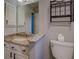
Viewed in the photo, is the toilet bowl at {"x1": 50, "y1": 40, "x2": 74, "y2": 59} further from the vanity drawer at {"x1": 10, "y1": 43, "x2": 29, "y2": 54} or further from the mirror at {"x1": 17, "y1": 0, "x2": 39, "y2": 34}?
the mirror at {"x1": 17, "y1": 0, "x2": 39, "y2": 34}

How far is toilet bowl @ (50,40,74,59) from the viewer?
5.70 ft

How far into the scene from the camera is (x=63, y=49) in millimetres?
1798

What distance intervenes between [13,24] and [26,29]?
327 mm

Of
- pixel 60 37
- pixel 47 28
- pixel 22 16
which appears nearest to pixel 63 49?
pixel 60 37

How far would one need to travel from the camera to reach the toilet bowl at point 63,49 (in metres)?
1.74

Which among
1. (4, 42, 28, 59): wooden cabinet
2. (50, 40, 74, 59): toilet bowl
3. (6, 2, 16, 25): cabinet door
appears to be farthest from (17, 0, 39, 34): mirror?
(50, 40, 74, 59): toilet bowl

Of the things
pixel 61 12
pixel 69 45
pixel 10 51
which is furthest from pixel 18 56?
pixel 61 12

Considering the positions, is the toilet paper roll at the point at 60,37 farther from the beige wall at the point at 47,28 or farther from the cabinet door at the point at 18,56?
the cabinet door at the point at 18,56

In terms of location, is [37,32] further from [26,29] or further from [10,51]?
[10,51]

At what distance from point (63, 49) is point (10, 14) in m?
1.49

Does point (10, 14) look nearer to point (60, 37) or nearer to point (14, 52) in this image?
point (14, 52)

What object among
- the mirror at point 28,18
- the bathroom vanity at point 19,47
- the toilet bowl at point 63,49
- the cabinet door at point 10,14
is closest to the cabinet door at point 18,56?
the bathroom vanity at point 19,47

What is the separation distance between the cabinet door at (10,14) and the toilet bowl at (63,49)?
120 centimetres

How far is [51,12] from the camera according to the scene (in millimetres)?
2238
